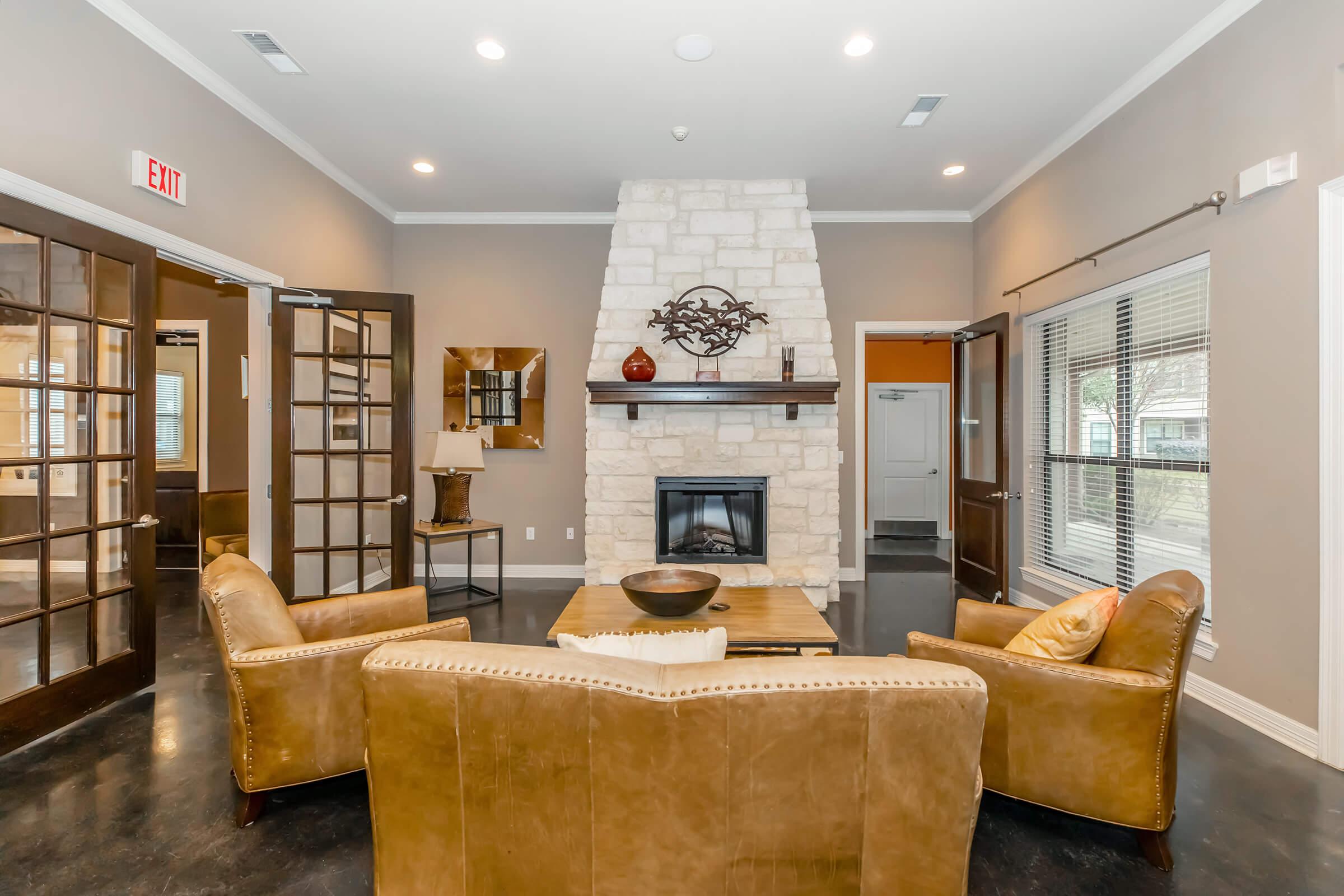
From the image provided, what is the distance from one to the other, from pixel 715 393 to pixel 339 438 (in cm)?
236

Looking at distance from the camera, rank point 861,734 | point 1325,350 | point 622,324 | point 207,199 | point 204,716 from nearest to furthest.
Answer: point 861,734, point 1325,350, point 204,716, point 207,199, point 622,324

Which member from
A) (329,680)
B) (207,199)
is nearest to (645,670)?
(329,680)

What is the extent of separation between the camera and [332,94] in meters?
3.22

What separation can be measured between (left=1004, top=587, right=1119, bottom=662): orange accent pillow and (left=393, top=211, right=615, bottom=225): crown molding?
4162mm

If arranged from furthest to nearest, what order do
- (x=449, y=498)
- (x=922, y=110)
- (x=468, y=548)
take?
(x=468, y=548) < (x=449, y=498) < (x=922, y=110)

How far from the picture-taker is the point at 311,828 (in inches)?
72.9

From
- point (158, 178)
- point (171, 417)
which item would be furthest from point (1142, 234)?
point (171, 417)

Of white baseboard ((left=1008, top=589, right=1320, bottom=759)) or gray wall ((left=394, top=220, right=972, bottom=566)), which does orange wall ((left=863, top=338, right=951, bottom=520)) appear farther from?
white baseboard ((left=1008, top=589, right=1320, bottom=759))

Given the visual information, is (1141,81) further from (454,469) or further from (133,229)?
(133,229)

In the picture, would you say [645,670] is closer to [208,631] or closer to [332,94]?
[332,94]

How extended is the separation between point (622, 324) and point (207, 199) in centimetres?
238

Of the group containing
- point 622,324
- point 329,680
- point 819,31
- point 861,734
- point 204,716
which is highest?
point 819,31

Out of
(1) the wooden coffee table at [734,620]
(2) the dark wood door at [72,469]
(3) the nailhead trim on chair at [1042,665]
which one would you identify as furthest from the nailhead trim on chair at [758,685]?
(2) the dark wood door at [72,469]

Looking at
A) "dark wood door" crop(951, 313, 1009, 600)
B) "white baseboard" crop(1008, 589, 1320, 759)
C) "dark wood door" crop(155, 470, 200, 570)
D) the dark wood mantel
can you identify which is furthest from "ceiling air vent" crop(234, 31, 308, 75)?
"white baseboard" crop(1008, 589, 1320, 759)
